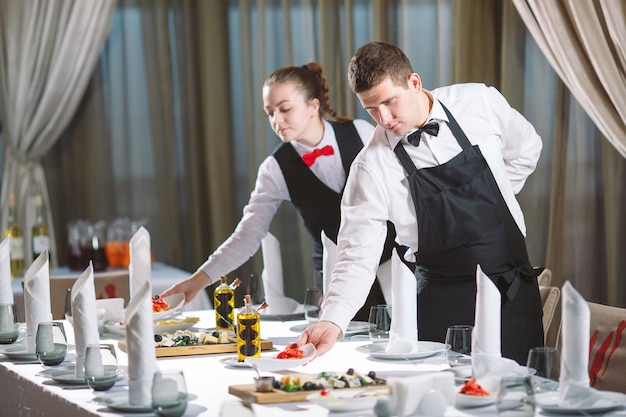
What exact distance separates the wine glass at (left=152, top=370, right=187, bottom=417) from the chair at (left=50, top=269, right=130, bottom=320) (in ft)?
7.72

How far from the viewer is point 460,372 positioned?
2.35 metres

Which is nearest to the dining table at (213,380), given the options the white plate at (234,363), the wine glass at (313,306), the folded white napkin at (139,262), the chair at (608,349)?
the white plate at (234,363)

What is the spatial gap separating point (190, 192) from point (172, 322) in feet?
9.35

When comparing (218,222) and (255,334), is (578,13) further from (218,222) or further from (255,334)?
(218,222)

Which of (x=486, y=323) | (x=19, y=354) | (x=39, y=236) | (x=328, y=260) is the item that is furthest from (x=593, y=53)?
(x=39, y=236)

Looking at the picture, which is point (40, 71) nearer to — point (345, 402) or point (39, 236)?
point (39, 236)

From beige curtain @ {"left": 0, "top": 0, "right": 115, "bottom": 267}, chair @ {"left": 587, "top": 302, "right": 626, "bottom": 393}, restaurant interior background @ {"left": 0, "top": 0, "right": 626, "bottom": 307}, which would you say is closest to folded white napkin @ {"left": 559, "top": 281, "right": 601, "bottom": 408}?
chair @ {"left": 587, "top": 302, "right": 626, "bottom": 393}

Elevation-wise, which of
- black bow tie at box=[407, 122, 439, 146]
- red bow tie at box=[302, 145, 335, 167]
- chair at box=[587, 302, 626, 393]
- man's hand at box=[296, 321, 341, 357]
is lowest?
chair at box=[587, 302, 626, 393]

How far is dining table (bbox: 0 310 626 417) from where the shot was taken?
215 centimetres

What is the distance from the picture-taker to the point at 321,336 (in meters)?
2.65

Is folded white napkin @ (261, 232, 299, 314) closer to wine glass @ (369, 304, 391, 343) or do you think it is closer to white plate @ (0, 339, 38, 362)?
wine glass @ (369, 304, 391, 343)

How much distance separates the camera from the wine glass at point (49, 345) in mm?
2689

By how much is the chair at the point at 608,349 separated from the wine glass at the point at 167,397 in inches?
53.8

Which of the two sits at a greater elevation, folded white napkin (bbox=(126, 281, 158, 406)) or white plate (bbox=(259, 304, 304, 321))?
folded white napkin (bbox=(126, 281, 158, 406))
